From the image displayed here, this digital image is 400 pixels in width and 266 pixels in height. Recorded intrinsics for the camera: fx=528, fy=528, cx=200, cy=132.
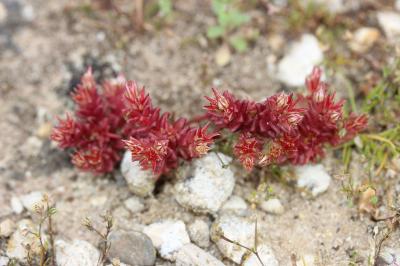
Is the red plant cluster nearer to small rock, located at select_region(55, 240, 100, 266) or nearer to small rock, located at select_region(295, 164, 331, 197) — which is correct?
small rock, located at select_region(55, 240, 100, 266)

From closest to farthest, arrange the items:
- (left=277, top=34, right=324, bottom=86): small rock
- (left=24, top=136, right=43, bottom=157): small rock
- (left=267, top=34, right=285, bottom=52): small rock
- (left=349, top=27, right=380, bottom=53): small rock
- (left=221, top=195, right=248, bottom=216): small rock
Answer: (left=221, top=195, right=248, bottom=216): small rock → (left=24, top=136, right=43, bottom=157): small rock → (left=277, top=34, right=324, bottom=86): small rock → (left=349, top=27, right=380, bottom=53): small rock → (left=267, top=34, right=285, bottom=52): small rock

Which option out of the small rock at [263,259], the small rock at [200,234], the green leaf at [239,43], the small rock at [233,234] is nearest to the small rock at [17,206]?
the small rock at [200,234]

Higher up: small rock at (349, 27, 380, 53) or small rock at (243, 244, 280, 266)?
small rock at (349, 27, 380, 53)

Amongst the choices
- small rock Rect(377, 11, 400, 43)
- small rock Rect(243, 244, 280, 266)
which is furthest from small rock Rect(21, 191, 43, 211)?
small rock Rect(377, 11, 400, 43)

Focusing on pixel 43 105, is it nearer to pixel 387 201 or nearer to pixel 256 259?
pixel 256 259

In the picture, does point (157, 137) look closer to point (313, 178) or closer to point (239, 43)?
point (313, 178)

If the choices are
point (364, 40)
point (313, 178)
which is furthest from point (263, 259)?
point (364, 40)
